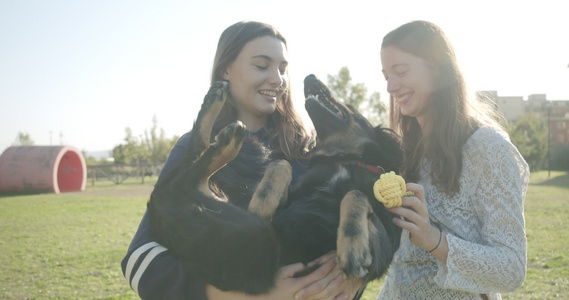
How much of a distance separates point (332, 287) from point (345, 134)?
1.28 metres

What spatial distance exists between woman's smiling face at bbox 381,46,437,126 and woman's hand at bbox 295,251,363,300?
3.68 ft

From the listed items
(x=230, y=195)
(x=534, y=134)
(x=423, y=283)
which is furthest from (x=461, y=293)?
(x=534, y=134)

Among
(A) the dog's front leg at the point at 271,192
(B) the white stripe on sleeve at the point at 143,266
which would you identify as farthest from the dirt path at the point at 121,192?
(B) the white stripe on sleeve at the point at 143,266

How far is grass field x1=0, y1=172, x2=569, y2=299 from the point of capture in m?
5.68

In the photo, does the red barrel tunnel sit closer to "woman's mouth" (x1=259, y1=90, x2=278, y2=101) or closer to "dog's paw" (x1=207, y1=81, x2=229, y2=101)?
"woman's mouth" (x1=259, y1=90, x2=278, y2=101)

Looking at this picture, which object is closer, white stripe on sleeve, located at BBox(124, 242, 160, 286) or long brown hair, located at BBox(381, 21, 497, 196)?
white stripe on sleeve, located at BBox(124, 242, 160, 286)

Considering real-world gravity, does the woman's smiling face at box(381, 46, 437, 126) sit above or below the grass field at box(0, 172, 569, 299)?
above

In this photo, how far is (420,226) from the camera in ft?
6.58

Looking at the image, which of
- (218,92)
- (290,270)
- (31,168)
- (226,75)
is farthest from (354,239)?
(31,168)

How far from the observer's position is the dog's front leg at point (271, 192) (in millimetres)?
2320

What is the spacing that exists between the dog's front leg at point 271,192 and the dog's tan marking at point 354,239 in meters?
0.40

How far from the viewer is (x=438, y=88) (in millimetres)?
2502

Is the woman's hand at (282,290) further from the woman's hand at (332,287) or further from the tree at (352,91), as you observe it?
the tree at (352,91)

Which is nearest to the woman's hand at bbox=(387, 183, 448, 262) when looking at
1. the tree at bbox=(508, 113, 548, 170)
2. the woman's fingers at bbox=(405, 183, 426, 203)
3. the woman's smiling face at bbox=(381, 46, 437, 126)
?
the woman's fingers at bbox=(405, 183, 426, 203)
